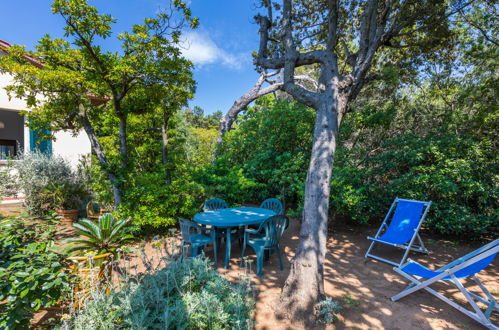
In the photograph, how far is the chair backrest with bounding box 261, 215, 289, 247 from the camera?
3.94 meters

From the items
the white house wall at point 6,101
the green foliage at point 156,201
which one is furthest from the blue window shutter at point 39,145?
the green foliage at point 156,201

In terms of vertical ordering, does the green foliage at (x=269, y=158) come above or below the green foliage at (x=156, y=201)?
above

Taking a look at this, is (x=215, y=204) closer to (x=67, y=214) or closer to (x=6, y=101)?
(x=67, y=214)

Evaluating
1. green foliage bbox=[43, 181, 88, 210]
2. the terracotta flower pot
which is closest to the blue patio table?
the terracotta flower pot

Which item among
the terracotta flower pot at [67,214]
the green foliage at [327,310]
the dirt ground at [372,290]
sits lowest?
the dirt ground at [372,290]

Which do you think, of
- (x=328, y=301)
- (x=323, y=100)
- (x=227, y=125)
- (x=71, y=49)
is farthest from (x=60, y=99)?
(x=227, y=125)

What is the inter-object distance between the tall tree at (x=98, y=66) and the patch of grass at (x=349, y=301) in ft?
16.4

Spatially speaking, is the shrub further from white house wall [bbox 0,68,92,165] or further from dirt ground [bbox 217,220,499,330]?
dirt ground [bbox 217,220,499,330]

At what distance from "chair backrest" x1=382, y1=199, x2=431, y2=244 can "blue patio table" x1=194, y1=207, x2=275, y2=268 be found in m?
2.60

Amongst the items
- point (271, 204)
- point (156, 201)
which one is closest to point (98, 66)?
point (156, 201)

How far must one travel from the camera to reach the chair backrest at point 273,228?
3.94 meters

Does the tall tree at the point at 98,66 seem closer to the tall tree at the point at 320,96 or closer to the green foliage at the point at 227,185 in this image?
the tall tree at the point at 320,96

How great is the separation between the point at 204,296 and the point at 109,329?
770mm

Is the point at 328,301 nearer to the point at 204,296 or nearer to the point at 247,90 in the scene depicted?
the point at 204,296
